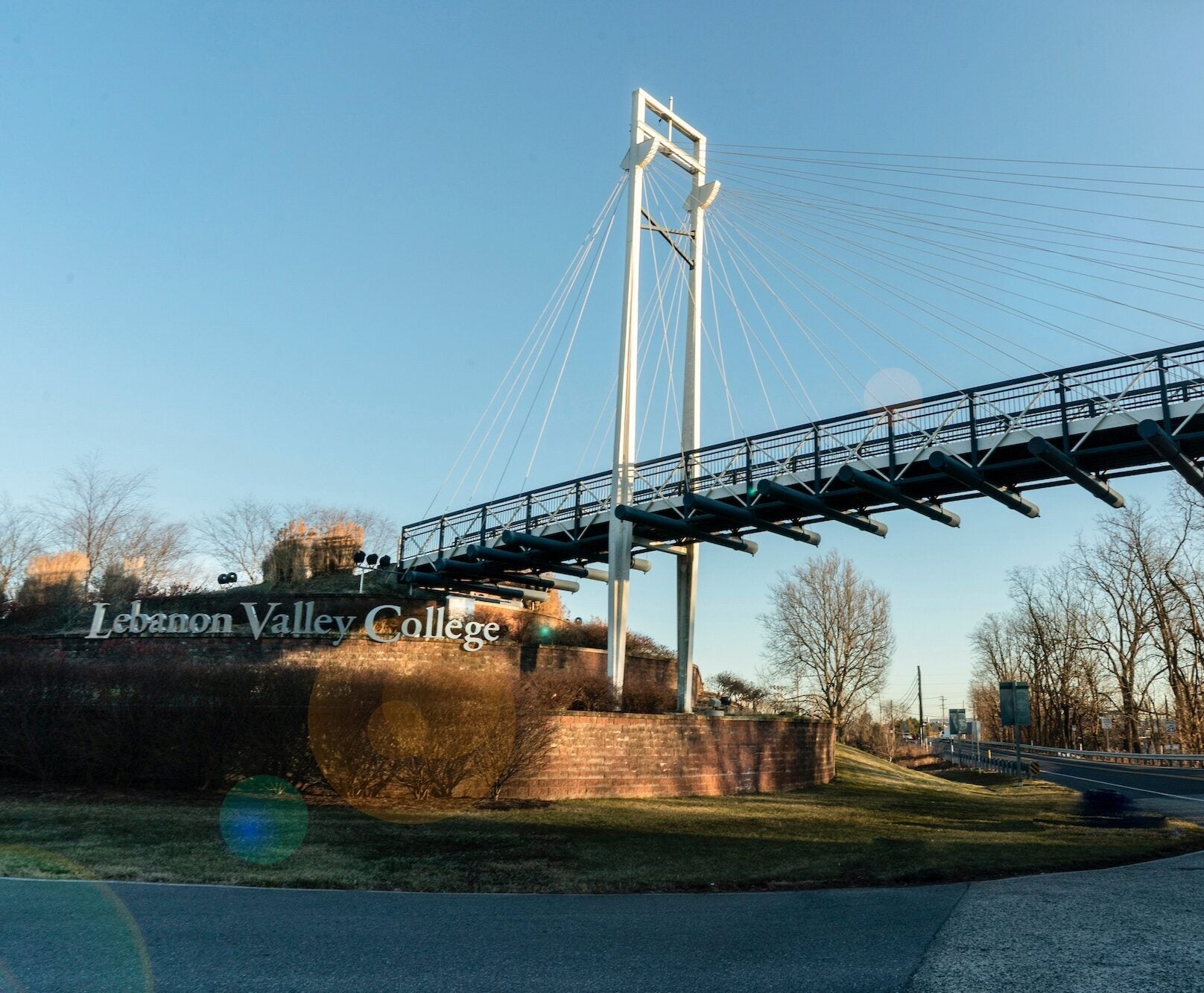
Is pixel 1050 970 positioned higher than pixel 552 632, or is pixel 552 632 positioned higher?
pixel 552 632

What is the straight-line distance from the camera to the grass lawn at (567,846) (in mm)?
9805

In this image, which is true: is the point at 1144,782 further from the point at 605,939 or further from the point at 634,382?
the point at 605,939

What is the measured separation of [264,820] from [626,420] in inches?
668

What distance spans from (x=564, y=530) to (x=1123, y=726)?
48.4 metres

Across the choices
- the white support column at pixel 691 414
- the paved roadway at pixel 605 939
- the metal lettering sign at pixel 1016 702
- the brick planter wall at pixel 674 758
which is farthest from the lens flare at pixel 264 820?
the metal lettering sign at pixel 1016 702

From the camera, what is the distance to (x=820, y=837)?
13.9 m

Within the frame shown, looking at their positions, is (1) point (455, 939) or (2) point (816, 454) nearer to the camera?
(1) point (455, 939)

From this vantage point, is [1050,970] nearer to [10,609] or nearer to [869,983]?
[869,983]

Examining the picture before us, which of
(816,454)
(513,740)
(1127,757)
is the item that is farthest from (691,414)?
(1127,757)

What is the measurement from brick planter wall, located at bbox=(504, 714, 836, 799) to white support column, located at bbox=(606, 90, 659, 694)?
2.84 metres

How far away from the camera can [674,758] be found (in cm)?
2127

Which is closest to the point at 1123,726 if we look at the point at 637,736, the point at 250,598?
the point at 637,736

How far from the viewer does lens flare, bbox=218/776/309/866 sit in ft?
35.7

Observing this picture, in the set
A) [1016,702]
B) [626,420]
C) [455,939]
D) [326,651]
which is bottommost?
[455,939]
